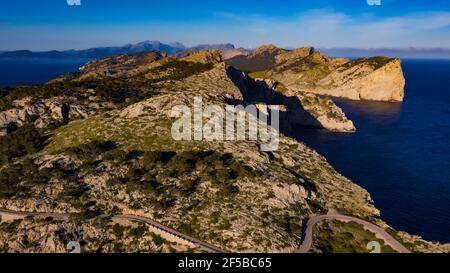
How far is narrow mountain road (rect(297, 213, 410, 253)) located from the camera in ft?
227

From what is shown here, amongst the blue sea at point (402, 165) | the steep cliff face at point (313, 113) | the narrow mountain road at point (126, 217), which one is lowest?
the blue sea at point (402, 165)

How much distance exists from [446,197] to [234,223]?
64.7 meters

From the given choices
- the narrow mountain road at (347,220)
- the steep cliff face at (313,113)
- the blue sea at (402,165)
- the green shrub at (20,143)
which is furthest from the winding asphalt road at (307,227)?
the steep cliff face at (313,113)

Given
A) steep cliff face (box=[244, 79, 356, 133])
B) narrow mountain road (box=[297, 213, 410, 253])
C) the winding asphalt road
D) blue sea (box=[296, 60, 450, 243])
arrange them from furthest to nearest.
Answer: steep cliff face (box=[244, 79, 356, 133]) < blue sea (box=[296, 60, 450, 243]) < narrow mountain road (box=[297, 213, 410, 253]) < the winding asphalt road

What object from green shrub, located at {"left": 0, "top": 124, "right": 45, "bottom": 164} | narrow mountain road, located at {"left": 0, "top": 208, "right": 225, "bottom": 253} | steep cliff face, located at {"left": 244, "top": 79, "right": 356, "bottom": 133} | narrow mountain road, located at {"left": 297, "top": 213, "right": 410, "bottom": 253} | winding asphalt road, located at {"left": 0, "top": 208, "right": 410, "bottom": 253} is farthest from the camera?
steep cliff face, located at {"left": 244, "top": 79, "right": 356, "bottom": 133}

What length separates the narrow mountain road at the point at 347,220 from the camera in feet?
227

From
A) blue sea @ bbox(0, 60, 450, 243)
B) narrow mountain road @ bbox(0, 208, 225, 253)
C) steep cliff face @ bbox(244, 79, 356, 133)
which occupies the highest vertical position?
steep cliff face @ bbox(244, 79, 356, 133)

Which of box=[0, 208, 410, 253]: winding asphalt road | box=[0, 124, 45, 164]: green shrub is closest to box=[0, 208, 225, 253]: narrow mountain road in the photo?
box=[0, 208, 410, 253]: winding asphalt road

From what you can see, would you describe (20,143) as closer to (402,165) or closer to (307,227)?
(307,227)

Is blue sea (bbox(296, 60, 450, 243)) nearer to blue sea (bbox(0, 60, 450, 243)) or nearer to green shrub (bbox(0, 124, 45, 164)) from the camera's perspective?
blue sea (bbox(0, 60, 450, 243))

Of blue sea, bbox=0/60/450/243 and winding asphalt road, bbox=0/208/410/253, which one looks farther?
blue sea, bbox=0/60/450/243

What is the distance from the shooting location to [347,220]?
78500mm

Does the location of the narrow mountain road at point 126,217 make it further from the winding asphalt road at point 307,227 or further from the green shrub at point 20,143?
the green shrub at point 20,143

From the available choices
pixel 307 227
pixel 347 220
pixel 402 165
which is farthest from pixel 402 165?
pixel 307 227
